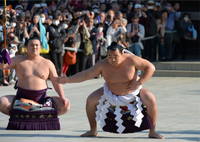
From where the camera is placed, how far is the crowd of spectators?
38.3 ft

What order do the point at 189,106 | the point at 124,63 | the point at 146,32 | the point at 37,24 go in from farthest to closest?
the point at 146,32, the point at 37,24, the point at 189,106, the point at 124,63

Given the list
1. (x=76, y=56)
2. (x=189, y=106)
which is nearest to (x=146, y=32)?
(x=76, y=56)

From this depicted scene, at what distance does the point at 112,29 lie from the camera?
42.3 ft

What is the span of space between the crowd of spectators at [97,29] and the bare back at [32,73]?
4.63 metres

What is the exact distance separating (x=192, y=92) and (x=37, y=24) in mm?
3741

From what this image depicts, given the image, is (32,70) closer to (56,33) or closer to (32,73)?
(32,73)

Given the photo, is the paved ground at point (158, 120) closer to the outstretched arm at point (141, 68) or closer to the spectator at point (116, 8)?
the outstretched arm at point (141, 68)

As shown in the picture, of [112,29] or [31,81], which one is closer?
[31,81]

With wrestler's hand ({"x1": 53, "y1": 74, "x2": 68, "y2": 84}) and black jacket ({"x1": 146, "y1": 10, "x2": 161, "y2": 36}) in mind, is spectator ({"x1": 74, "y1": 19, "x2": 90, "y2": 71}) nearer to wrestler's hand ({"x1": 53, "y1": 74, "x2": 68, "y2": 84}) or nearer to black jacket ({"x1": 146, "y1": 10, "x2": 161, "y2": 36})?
black jacket ({"x1": 146, "y1": 10, "x2": 161, "y2": 36})

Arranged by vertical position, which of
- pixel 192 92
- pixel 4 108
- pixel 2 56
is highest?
pixel 2 56

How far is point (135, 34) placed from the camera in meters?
13.1

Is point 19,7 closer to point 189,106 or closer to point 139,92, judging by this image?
point 189,106

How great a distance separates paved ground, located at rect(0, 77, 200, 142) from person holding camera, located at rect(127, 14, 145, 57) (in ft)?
6.27

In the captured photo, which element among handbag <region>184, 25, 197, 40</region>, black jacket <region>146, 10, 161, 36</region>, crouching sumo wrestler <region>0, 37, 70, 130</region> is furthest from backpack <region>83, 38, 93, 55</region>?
crouching sumo wrestler <region>0, 37, 70, 130</region>
